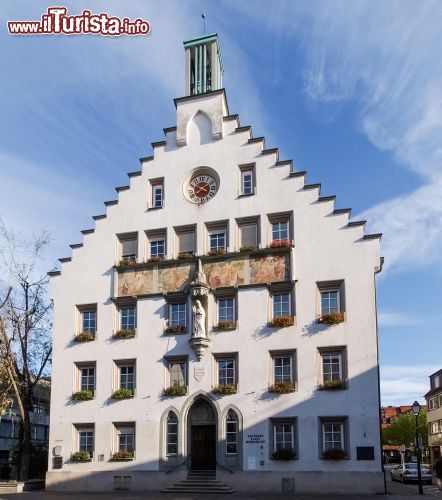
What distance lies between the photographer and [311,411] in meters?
29.2

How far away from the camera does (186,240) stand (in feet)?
111

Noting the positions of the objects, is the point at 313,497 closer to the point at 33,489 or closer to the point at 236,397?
the point at 236,397

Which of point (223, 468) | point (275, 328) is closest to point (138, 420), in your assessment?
point (223, 468)

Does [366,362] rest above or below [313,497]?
above

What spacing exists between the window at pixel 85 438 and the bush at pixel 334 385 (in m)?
11.8

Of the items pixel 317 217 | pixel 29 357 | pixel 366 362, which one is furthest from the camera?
pixel 29 357

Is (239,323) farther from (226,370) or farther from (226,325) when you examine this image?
(226,370)

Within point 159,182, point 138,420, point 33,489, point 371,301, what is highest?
point 159,182

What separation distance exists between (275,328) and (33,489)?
48.3 ft

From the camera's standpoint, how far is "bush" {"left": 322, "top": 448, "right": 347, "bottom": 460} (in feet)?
92.8

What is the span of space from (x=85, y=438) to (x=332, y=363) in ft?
42.5

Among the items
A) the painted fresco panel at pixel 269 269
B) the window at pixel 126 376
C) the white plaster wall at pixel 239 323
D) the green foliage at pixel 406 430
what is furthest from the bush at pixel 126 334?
the green foliage at pixel 406 430

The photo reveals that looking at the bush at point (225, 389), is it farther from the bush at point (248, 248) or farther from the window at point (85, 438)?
the window at point (85, 438)

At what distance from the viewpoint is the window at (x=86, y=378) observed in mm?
33438
